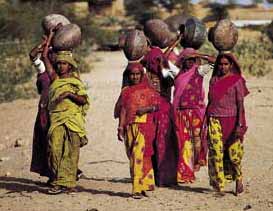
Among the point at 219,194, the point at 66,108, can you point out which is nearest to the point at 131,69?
the point at 66,108

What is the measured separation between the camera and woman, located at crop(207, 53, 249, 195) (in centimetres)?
836

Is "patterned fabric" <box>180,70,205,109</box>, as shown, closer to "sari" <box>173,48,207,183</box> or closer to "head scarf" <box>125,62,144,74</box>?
"sari" <box>173,48,207,183</box>

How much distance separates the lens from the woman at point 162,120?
8.70 meters

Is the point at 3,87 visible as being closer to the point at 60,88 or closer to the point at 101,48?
the point at 60,88

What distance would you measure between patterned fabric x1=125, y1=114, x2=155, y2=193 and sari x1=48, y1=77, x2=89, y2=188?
56cm

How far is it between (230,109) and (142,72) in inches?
39.6

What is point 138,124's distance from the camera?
8.45 meters

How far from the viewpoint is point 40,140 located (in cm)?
929

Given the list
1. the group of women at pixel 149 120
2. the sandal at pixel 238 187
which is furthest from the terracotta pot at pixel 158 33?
the sandal at pixel 238 187

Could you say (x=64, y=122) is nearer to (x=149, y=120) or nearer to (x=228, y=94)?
(x=149, y=120)

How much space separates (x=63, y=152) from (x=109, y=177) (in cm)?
161

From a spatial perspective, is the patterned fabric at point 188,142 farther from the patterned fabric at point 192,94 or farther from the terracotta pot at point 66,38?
the terracotta pot at point 66,38

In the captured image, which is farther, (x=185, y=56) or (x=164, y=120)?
(x=185, y=56)

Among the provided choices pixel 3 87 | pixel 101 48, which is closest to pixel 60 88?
pixel 3 87
